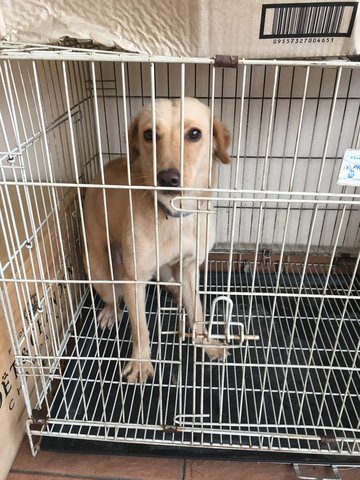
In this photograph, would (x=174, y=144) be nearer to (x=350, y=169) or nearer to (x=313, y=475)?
(x=350, y=169)

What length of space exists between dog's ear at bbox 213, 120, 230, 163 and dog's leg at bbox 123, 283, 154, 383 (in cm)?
43

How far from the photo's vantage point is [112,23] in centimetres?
76

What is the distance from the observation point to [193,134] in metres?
1.02

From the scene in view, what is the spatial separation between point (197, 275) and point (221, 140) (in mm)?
404

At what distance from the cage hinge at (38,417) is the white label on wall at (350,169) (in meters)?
0.93

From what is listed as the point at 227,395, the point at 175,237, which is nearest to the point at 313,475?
the point at 227,395

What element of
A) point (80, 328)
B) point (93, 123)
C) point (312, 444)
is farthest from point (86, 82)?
point (312, 444)

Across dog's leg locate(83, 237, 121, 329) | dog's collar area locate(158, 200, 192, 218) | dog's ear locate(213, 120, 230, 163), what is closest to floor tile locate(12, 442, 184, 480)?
dog's leg locate(83, 237, 121, 329)

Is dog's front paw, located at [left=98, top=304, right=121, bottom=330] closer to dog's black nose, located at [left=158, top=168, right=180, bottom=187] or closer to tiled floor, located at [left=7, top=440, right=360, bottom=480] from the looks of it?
tiled floor, located at [left=7, top=440, right=360, bottom=480]

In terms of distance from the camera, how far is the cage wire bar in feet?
3.21

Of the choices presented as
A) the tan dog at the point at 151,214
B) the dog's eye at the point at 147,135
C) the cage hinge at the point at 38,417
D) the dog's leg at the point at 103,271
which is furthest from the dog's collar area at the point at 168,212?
the cage hinge at the point at 38,417

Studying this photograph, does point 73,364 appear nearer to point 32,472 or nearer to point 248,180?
point 32,472

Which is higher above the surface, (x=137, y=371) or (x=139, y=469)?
(x=137, y=371)

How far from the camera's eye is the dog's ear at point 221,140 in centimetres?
112
